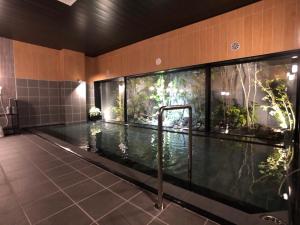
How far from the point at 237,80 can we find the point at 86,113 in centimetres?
559

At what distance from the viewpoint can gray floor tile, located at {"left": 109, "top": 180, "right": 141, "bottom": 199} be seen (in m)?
1.58

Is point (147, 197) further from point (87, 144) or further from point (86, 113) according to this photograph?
point (86, 113)

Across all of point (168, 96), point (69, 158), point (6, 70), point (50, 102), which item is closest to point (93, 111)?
point (50, 102)

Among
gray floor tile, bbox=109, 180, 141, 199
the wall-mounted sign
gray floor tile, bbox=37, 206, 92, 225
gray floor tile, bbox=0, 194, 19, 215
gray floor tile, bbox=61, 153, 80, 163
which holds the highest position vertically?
the wall-mounted sign

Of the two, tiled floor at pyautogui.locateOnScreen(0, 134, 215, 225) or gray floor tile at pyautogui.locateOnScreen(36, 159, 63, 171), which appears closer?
tiled floor at pyautogui.locateOnScreen(0, 134, 215, 225)

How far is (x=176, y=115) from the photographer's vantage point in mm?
5102

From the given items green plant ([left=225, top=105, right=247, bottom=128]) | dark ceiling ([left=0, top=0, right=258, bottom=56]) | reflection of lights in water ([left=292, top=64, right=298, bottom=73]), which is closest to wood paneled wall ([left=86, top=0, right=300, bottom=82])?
dark ceiling ([left=0, top=0, right=258, bottom=56])

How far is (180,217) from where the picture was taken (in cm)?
128

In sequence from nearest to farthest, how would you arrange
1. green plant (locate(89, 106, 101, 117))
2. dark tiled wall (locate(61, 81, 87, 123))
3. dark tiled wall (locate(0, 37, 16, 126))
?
dark tiled wall (locate(0, 37, 16, 126)) → dark tiled wall (locate(61, 81, 87, 123)) → green plant (locate(89, 106, 101, 117))

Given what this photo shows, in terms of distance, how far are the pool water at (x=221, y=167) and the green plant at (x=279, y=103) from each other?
70 cm

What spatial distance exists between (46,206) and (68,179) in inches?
18.4

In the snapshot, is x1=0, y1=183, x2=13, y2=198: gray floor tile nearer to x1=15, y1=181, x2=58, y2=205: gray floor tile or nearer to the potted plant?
x1=15, y1=181, x2=58, y2=205: gray floor tile

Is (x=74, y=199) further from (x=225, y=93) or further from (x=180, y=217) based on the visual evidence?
(x=225, y=93)

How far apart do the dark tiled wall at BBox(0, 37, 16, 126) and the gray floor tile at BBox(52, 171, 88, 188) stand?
4.68 metres
